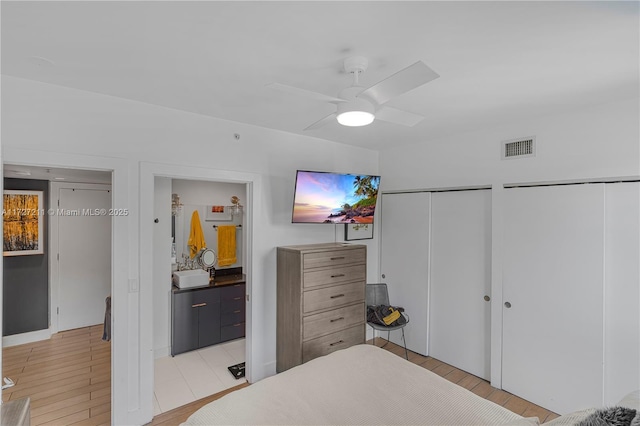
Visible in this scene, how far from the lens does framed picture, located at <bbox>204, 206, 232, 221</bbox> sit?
4332 mm

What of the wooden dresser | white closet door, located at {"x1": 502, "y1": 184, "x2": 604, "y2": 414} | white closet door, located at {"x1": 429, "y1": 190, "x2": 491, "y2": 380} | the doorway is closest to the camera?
white closet door, located at {"x1": 502, "y1": 184, "x2": 604, "y2": 414}

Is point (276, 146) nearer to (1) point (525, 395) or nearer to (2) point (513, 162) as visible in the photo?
(2) point (513, 162)

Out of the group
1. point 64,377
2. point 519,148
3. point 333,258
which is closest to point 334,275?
point 333,258

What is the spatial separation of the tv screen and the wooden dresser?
335mm

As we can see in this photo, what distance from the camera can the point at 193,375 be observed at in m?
3.18

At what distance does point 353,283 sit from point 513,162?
1.95 metres

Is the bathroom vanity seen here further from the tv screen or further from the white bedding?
the white bedding

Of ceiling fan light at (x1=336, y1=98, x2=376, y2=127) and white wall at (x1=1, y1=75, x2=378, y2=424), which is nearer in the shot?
ceiling fan light at (x1=336, y1=98, x2=376, y2=127)

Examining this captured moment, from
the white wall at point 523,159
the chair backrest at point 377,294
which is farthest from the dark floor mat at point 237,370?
the white wall at point 523,159

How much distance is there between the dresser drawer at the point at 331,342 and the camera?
9.50 feet

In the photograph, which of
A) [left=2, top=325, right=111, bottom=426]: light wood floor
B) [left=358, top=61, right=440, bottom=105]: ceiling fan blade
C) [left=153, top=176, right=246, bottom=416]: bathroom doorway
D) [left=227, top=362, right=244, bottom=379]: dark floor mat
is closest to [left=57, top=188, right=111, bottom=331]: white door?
[left=2, top=325, right=111, bottom=426]: light wood floor

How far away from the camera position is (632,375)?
228cm

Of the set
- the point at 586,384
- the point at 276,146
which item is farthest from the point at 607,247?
the point at 276,146

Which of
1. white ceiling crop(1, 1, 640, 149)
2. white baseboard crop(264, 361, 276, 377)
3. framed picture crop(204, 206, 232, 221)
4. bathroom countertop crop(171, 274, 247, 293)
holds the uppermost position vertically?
white ceiling crop(1, 1, 640, 149)
